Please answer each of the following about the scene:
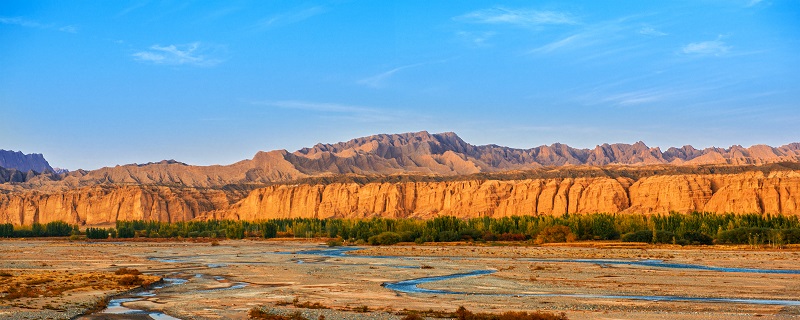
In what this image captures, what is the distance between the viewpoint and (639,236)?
93562mm

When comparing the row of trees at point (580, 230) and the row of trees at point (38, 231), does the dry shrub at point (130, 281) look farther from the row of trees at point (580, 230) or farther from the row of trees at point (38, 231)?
the row of trees at point (38, 231)

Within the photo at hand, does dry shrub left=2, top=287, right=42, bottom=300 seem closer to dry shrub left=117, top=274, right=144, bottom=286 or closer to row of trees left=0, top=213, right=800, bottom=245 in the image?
dry shrub left=117, top=274, right=144, bottom=286

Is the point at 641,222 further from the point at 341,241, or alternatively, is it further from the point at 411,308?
the point at 411,308

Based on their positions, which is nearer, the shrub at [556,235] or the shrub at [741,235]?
the shrub at [741,235]

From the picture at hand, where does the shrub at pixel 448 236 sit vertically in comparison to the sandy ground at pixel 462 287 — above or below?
above

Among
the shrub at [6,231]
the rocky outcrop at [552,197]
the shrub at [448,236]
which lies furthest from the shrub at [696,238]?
the shrub at [6,231]

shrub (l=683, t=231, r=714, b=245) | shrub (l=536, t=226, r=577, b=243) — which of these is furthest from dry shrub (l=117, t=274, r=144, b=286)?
shrub (l=683, t=231, r=714, b=245)

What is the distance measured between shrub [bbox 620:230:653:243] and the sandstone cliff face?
4137 cm

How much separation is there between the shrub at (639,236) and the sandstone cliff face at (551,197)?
41.4 metres

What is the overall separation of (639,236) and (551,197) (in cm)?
7089

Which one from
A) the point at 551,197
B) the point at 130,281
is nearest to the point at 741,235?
the point at 130,281

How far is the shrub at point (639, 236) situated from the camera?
9288cm

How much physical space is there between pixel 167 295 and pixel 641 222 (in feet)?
259

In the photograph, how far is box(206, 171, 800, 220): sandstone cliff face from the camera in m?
134
